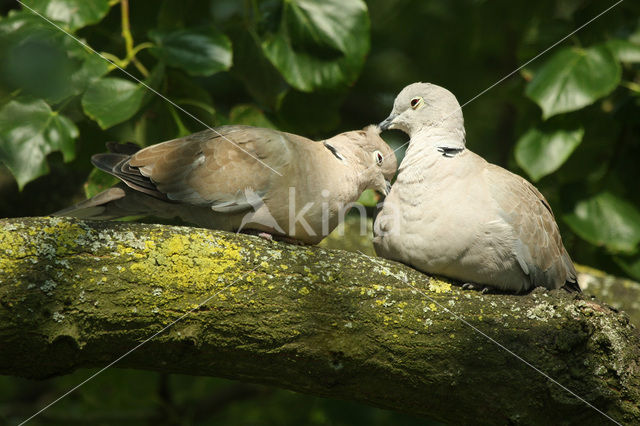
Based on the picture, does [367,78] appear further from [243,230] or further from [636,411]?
[636,411]

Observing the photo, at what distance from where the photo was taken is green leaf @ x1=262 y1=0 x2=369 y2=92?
364 cm

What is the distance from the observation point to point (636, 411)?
8.40 feet

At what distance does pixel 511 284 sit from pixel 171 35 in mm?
2200

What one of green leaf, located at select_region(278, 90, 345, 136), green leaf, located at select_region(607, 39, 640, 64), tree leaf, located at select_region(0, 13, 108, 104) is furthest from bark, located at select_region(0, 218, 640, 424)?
green leaf, located at select_region(607, 39, 640, 64)

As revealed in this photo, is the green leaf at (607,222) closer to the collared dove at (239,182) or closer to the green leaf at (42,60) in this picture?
the collared dove at (239,182)

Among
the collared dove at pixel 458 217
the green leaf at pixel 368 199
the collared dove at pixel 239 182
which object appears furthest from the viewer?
the green leaf at pixel 368 199

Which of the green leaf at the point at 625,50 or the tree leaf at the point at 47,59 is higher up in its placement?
the green leaf at the point at 625,50

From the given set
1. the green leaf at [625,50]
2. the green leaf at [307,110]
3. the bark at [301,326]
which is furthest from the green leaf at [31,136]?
the green leaf at [625,50]

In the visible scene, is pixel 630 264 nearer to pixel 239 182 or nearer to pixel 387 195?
pixel 387 195

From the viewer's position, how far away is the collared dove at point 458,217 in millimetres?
2850

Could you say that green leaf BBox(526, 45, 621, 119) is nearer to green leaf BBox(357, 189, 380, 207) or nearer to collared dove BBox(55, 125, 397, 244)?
green leaf BBox(357, 189, 380, 207)

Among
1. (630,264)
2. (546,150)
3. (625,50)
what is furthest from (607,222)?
(625,50)

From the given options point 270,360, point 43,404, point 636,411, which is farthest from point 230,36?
point 43,404

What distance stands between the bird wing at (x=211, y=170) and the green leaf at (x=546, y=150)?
5.13ft
